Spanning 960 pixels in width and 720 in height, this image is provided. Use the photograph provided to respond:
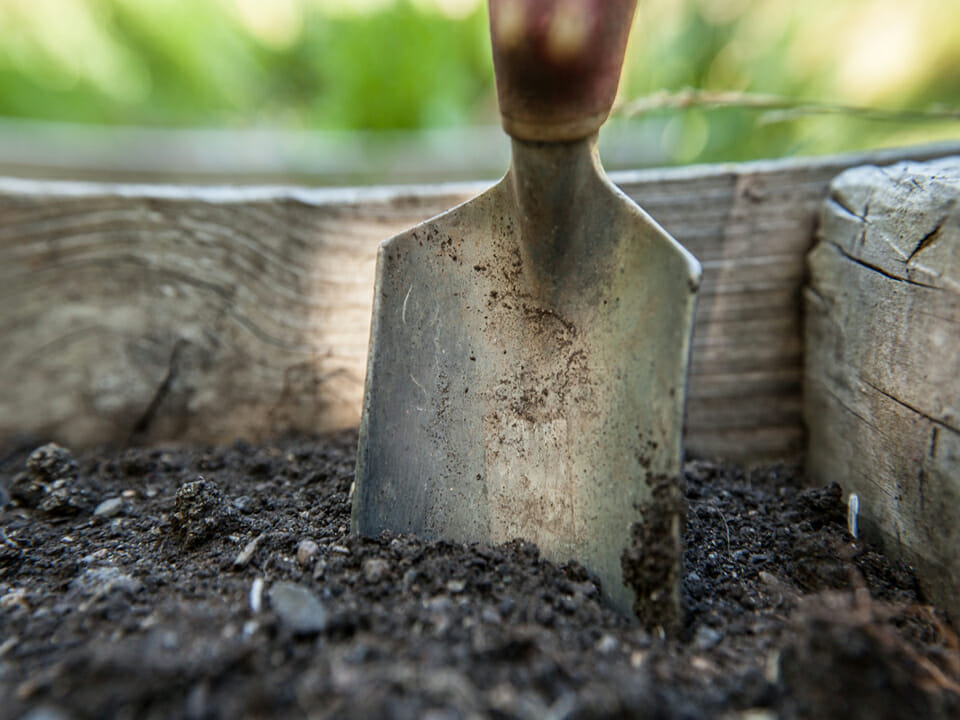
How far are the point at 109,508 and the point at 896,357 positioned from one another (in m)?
1.15

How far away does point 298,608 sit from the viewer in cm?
74

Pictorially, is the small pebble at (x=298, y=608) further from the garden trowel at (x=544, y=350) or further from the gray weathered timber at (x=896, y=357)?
the gray weathered timber at (x=896, y=357)

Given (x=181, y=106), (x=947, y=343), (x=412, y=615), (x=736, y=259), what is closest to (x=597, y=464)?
(x=412, y=615)

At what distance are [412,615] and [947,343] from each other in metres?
0.69

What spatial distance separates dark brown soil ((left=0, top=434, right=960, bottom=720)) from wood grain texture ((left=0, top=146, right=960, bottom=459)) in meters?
0.24

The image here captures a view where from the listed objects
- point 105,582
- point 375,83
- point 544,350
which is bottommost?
point 105,582

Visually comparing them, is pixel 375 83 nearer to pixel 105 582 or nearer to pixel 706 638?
pixel 105 582

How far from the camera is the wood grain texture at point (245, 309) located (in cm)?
126

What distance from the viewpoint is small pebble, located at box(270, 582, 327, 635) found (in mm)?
719

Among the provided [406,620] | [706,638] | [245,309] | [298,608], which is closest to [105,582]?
[298,608]

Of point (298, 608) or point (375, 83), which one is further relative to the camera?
point (375, 83)

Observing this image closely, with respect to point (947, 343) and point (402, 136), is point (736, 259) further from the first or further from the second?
point (402, 136)

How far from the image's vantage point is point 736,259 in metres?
1.25

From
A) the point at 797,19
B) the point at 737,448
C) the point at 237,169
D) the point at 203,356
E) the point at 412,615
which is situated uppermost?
the point at 797,19
